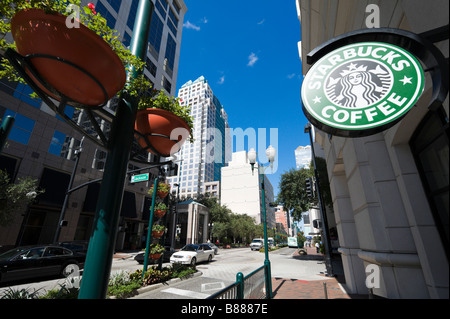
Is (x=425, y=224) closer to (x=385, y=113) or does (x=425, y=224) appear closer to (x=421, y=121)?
(x=421, y=121)

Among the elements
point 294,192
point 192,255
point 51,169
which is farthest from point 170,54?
point 192,255

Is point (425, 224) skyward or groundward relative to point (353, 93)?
groundward

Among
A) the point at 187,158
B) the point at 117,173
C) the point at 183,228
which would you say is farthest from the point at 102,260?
the point at 187,158

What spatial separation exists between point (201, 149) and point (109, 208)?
381ft

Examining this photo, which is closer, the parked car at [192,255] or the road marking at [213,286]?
the road marking at [213,286]

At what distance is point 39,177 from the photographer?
19453 millimetres

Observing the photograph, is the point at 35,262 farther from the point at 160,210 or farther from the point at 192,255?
the point at 192,255

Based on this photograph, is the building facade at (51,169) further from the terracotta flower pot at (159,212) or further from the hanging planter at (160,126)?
the hanging planter at (160,126)

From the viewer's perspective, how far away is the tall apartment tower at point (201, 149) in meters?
110

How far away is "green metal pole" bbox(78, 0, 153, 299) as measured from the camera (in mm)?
1582

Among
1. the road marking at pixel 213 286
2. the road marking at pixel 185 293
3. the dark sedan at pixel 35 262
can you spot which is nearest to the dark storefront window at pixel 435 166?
the road marking at pixel 185 293

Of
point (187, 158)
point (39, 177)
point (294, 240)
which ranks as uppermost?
point (187, 158)

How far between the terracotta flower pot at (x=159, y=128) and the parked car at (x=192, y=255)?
14.6 metres

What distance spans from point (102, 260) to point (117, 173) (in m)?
0.69
